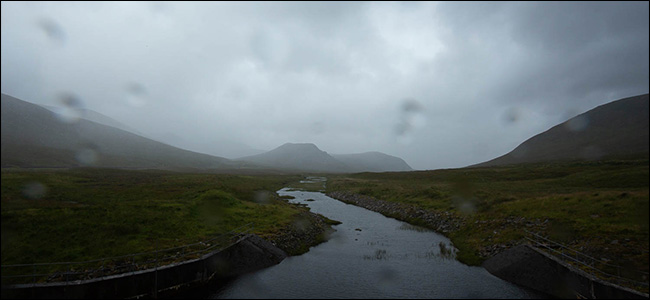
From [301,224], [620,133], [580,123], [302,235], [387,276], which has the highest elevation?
[580,123]

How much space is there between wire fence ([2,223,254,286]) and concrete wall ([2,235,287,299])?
0.86m

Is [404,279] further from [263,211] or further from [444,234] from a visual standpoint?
[263,211]

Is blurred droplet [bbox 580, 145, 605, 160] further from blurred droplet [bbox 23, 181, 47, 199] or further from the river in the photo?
blurred droplet [bbox 23, 181, 47, 199]

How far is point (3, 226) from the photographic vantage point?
25156 millimetres

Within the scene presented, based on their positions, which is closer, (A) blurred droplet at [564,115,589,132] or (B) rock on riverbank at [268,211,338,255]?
(B) rock on riverbank at [268,211,338,255]

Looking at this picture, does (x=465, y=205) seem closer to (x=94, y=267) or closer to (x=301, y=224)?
(x=301, y=224)

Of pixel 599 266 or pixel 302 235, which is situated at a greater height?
pixel 599 266

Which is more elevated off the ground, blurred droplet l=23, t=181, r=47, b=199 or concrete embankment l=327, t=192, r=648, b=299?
blurred droplet l=23, t=181, r=47, b=199

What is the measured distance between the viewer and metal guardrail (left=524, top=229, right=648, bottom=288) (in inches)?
781

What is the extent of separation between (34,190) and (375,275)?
4827cm

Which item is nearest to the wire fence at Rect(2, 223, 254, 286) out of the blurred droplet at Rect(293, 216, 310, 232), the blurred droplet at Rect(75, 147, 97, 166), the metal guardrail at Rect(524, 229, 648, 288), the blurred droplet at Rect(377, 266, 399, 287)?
the blurred droplet at Rect(293, 216, 310, 232)

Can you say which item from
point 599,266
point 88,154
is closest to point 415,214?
point 599,266

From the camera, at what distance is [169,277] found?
78.0 ft

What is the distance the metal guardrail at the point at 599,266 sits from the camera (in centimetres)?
1984
